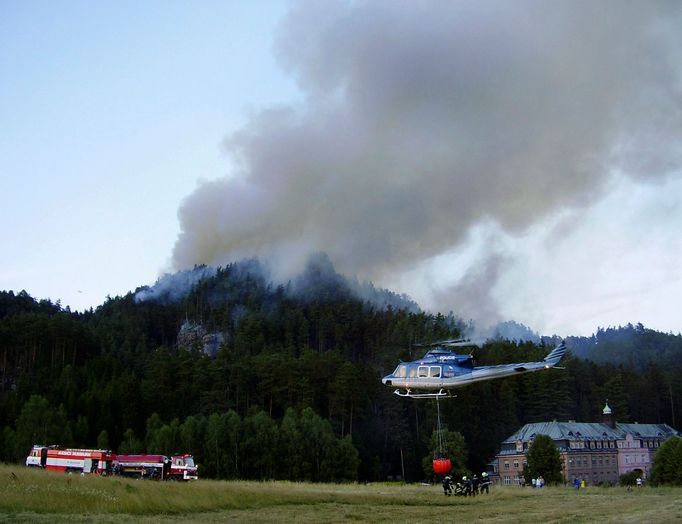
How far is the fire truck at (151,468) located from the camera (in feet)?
213

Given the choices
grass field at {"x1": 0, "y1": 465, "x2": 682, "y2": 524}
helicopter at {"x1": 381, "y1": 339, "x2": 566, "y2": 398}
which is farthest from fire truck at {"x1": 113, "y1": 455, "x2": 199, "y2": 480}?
helicopter at {"x1": 381, "y1": 339, "x2": 566, "y2": 398}

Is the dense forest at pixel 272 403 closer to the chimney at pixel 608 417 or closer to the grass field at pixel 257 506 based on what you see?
the chimney at pixel 608 417

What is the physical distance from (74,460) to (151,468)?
744cm

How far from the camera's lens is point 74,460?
66062 mm

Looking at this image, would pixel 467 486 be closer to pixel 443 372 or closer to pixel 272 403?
pixel 443 372

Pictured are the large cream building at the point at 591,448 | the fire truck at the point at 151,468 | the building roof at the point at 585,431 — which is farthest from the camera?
the building roof at the point at 585,431

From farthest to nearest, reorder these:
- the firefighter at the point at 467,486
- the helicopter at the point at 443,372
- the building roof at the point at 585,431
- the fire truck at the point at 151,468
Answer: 1. the building roof at the point at 585,431
2. the fire truck at the point at 151,468
3. the firefighter at the point at 467,486
4. the helicopter at the point at 443,372

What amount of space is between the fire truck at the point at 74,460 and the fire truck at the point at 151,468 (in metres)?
1.11

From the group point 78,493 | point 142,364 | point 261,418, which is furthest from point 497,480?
point 78,493

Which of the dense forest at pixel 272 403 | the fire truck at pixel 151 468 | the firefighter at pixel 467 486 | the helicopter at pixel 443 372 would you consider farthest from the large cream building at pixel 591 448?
the helicopter at pixel 443 372

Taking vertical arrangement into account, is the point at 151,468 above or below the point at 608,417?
below

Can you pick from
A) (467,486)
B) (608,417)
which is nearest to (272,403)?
(608,417)

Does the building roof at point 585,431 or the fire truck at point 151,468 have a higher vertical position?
the building roof at point 585,431

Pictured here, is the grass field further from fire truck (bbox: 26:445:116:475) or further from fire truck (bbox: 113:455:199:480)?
fire truck (bbox: 26:445:116:475)
